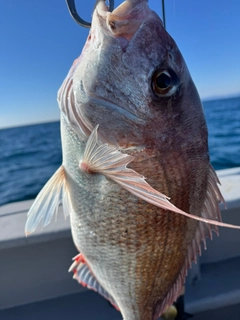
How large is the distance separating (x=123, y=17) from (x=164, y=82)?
0.19m

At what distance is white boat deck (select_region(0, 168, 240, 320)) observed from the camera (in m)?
1.74

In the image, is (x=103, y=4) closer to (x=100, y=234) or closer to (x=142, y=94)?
(x=142, y=94)

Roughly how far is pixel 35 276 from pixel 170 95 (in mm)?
1438

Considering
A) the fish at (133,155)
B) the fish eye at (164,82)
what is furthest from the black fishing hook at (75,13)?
the fish eye at (164,82)

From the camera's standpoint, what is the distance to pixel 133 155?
2.64 feet

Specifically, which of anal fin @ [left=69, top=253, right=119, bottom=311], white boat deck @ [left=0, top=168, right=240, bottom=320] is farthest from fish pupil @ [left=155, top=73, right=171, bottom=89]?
white boat deck @ [left=0, top=168, right=240, bottom=320]

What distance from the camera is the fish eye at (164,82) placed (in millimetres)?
808

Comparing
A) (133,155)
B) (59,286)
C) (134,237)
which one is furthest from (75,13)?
(59,286)

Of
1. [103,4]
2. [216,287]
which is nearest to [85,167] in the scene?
[103,4]

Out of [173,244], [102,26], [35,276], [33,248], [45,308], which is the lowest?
[45,308]

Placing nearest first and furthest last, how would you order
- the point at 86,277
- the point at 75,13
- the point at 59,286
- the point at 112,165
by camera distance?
the point at 112,165, the point at 75,13, the point at 86,277, the point at 59,286

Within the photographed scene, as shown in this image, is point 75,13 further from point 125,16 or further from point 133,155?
point 133,155

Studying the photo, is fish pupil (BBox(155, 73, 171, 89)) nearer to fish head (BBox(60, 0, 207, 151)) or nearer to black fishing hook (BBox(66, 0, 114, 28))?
fish head (BBox(60, 0, 207, 151))

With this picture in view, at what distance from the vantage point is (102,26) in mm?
788
